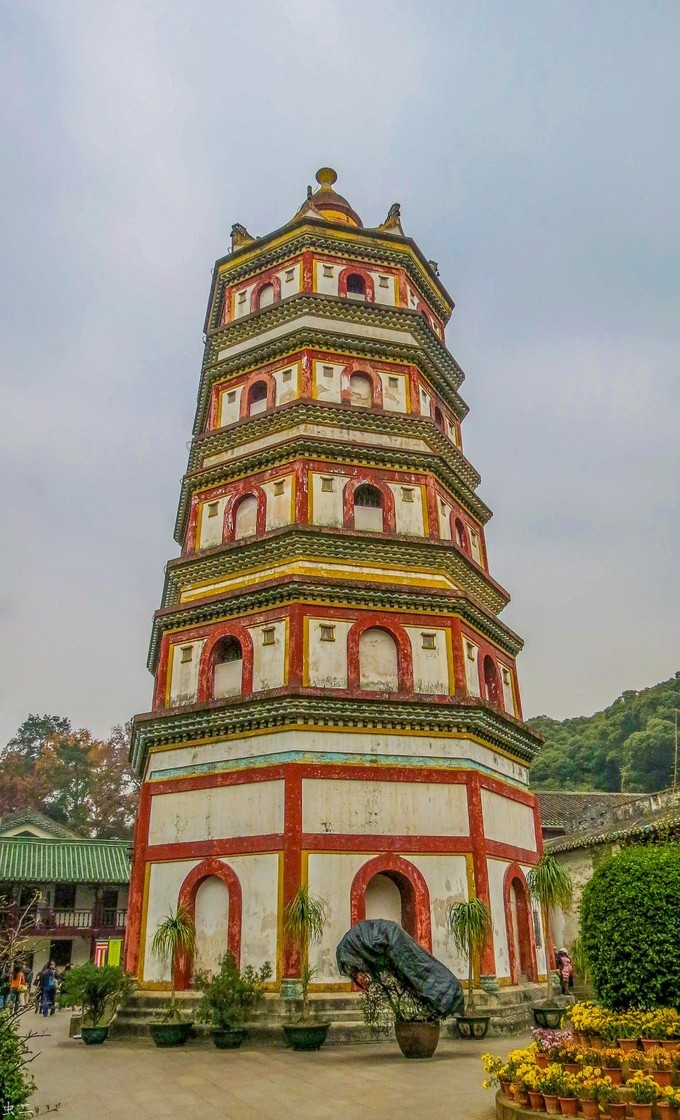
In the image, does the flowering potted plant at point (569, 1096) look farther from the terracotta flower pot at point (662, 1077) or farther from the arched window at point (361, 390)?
the arched window at point (361, 390)

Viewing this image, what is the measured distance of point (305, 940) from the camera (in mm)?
14383

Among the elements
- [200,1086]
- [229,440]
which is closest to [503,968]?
[200,1086]

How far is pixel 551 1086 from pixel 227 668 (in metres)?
11.6

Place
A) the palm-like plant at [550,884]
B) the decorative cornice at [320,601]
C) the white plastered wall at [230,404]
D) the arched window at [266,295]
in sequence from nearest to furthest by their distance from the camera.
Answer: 1. the palm-like plant at [550,884]
2. the decorative cornice at [320,601]
3. the white plastered wall at [230,404]
4. the arched window at [266,295]

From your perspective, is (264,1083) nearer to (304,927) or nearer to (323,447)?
(304,927)

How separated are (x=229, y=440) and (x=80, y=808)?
4976 centimetres

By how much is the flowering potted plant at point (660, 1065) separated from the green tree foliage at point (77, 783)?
5453cm

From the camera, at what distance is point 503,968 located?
1616cm

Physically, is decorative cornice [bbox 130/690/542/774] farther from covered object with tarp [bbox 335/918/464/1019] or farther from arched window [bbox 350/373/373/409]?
arched window [bbox 350/373/373/409]

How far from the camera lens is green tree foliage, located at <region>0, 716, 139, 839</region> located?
59.9 meters

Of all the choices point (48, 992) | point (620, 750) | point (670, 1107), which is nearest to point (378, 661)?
point (670, 1107)

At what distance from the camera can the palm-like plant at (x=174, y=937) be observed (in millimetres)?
15508

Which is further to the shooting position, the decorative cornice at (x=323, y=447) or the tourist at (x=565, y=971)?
the tourist at (x=565, y=971)

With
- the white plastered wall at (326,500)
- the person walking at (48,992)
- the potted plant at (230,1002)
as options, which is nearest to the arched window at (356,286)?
the white plastered wall at (326,500)
